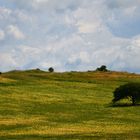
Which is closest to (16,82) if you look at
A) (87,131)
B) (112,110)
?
(112,110)

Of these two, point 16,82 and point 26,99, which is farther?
point 16,82

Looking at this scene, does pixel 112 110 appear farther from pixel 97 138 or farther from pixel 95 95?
pixel 97 138

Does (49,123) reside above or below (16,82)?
below

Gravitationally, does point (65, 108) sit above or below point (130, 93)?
below

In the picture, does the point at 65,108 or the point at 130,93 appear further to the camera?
the point at 130,93

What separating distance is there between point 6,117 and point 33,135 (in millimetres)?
19949

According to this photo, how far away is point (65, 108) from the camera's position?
254 feet

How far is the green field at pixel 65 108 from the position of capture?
159 ft

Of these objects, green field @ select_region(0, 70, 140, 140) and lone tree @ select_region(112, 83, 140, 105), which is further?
lone tree @ select_region(112, 83, 140, 105)

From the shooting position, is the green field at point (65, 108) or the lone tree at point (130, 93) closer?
the green field at point (65, 108)

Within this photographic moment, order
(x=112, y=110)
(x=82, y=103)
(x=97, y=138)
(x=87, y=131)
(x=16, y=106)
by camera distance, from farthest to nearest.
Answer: (x=82, y=103) < (x=16, y=106) < (x=112, y=110) < (x=87, y=131) < (x=97, y=138)

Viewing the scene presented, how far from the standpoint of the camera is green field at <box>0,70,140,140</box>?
48.6 m

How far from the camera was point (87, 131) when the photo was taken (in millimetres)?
49656

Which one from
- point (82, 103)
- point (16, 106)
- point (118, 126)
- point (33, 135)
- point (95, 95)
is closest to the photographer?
point (33, 135)
